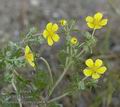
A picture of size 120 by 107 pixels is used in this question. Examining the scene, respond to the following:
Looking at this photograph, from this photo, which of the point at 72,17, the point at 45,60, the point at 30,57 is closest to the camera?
the point at 30,57

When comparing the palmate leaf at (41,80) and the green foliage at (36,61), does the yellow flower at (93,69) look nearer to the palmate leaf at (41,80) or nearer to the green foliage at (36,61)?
the green foliage at (36,61)

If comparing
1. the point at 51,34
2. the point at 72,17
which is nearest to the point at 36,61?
the point at 51,34

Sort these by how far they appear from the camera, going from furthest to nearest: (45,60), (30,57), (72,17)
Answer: (72,17)
(45,60)
(30,57)

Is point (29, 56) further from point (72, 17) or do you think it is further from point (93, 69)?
point (72, 17)

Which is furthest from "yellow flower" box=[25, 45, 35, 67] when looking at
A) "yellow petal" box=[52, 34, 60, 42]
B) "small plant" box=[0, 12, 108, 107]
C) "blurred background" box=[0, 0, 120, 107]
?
"blurred background" box=[0, 0, 120, 107]

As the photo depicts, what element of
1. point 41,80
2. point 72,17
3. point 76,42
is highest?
point 72,17

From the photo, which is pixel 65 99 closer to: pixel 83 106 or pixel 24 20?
pixel 83 106

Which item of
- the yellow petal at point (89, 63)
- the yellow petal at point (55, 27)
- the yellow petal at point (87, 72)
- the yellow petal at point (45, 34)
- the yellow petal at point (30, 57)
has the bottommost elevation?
the yellow petal at point (87, 72)

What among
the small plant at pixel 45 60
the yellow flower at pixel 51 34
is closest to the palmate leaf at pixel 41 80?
the small plant at pixel 45 60

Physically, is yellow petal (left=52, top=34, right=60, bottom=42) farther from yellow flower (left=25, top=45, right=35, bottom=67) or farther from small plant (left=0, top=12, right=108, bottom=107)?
yellow flower (left=25, top=45, right=35, bottom=67)
